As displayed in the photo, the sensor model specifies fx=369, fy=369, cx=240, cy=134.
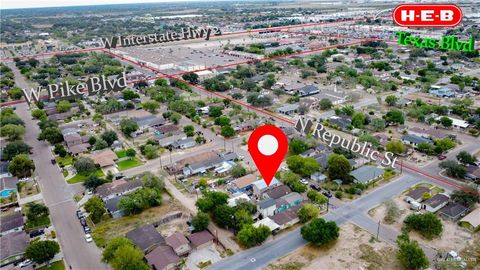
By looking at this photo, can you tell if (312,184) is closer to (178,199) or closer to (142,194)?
(178,199)

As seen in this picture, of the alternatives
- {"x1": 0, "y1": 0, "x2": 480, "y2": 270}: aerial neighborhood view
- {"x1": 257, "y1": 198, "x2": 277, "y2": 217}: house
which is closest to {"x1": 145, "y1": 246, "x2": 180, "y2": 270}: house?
{"x1": 0, "y1": 0, "x2": 480, "y2": 270}: aerial neighborhood view

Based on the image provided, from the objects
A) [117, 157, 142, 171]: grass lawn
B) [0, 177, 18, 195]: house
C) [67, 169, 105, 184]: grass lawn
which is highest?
[0, 177, 18, 195]: house

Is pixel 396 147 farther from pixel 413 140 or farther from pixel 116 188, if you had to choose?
pixel 116 188

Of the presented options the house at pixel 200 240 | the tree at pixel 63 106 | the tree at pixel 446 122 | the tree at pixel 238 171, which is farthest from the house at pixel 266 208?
the tree at pixel 63 106

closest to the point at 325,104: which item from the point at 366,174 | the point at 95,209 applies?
the point at 366,174

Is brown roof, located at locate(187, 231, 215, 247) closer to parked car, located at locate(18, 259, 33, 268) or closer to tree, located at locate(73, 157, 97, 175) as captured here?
parked car, located at locate(18, 259, 33, 268)

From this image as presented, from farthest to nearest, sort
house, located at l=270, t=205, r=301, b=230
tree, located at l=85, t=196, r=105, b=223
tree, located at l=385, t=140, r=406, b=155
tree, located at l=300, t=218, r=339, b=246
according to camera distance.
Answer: tree, located at l=385, t=140, r=406, b=155, tree, located at l=85, t=196, r=105, b=223, house, located at l=270, t=205, r=301, b=230, tree, located at l=300, t=218, r=339, b=246
